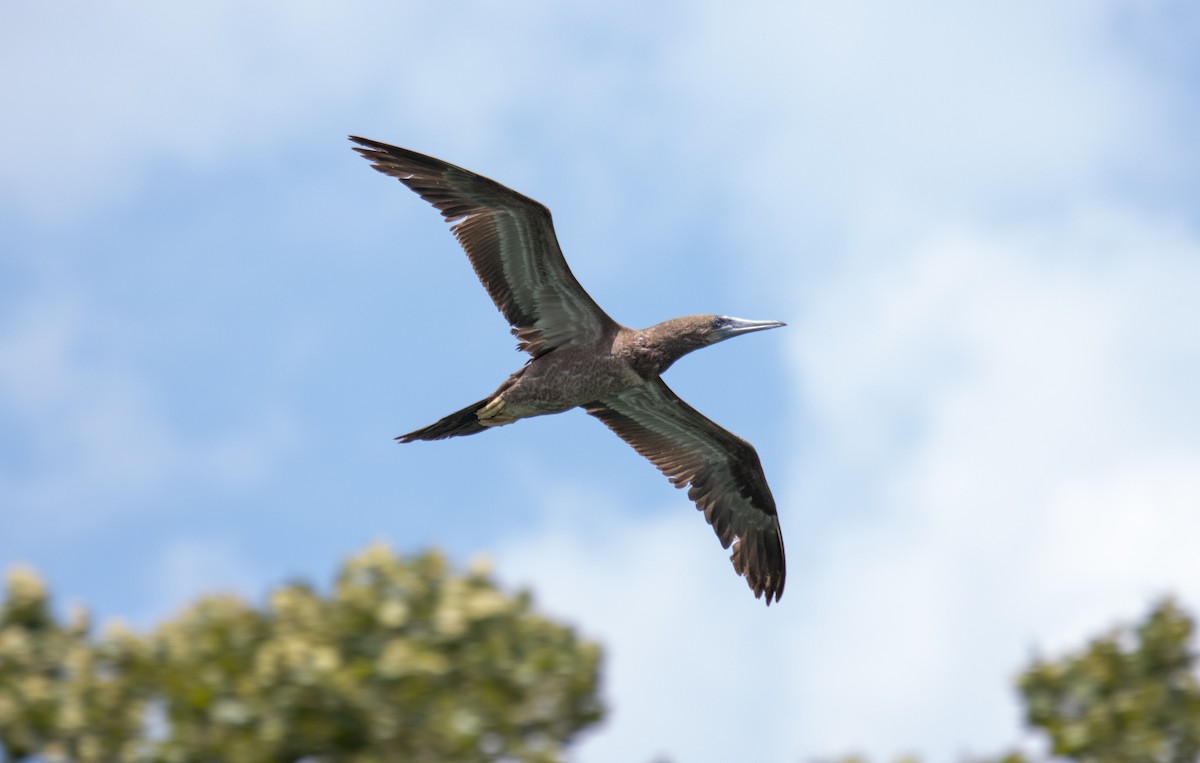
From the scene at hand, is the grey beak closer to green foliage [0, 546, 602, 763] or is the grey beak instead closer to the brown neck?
the brown neck

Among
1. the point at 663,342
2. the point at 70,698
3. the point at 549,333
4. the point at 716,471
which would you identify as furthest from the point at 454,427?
the point at 70,698

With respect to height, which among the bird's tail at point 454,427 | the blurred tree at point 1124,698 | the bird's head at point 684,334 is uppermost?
the bird's head at point 684,334

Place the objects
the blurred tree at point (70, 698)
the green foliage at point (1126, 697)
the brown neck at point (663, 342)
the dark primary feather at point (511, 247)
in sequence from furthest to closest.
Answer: the brown neck at point (663, 342) < the dark primary feather at point (511, 247) < the green foliage at point (1126, 697) < the blurred tree at point (70, 698)

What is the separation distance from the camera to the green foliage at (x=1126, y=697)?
19.5 feet

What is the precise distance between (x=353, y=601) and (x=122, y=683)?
3.06 ft

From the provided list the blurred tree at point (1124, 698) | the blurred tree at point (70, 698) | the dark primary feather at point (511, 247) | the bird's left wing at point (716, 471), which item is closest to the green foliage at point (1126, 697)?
the blurred tree at point (1124, 698)

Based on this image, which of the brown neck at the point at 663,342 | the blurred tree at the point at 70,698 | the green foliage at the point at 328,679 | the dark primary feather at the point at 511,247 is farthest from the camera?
the brown neck at the point at 663,342

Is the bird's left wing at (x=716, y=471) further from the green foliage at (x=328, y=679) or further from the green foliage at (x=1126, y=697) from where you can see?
the green foliage at (x=328, y=679)

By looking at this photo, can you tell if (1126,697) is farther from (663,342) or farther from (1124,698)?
(663,342)

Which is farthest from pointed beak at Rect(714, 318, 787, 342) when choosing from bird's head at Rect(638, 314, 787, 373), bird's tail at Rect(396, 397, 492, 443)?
bird's tail at Rect(396, 397, 492, 443)

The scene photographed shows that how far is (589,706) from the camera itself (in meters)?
5.80

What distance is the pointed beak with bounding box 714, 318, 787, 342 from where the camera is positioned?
13.1m

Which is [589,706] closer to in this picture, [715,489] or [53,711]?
[53,711]

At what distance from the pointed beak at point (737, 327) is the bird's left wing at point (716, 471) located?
1177mm
